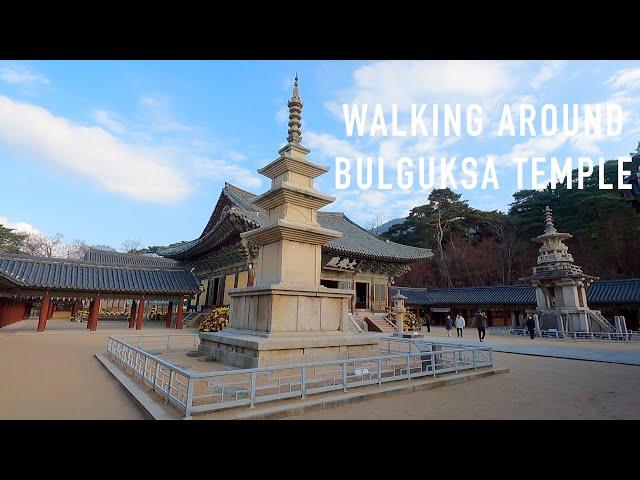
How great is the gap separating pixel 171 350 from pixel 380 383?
8.11 meters

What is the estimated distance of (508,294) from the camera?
33.2 meters

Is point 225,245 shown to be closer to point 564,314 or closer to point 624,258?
point 564,314

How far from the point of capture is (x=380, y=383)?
6895mm

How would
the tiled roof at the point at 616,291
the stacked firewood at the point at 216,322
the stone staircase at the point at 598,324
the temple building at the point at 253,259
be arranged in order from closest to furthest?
the stacked firewood at the point at 216,322, the temple building at the point at 253,259, the stone staircase at the point at 598,324, the tiled roof at the point at 616,291

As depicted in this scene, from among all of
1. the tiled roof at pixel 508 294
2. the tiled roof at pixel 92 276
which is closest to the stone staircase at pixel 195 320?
the tiled roof at pixel 92 276

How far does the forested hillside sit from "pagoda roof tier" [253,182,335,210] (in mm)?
36318

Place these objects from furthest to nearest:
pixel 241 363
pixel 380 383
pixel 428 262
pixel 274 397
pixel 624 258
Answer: pixel 428 262 → pixel 624 258 → pixel 241 363 → pixel 380 383 → pixel 274 397

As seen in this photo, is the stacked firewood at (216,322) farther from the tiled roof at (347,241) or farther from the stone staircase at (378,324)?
the stone staircase at (378,324)

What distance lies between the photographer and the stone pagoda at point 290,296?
26.7 ft

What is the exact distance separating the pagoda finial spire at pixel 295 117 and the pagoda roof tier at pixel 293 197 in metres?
1.81

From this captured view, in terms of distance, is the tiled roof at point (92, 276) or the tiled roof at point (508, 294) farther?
the tiled roof at point (508, 294)

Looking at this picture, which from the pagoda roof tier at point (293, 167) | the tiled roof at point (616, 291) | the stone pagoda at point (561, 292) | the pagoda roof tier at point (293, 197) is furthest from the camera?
the tiled roof at point (616, 291)

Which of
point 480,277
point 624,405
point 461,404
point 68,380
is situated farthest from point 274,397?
point 480,277

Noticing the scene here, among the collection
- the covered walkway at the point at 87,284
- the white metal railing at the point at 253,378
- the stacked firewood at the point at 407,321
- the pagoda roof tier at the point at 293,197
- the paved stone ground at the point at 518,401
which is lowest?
the paved stone ground at the point at 518,401
